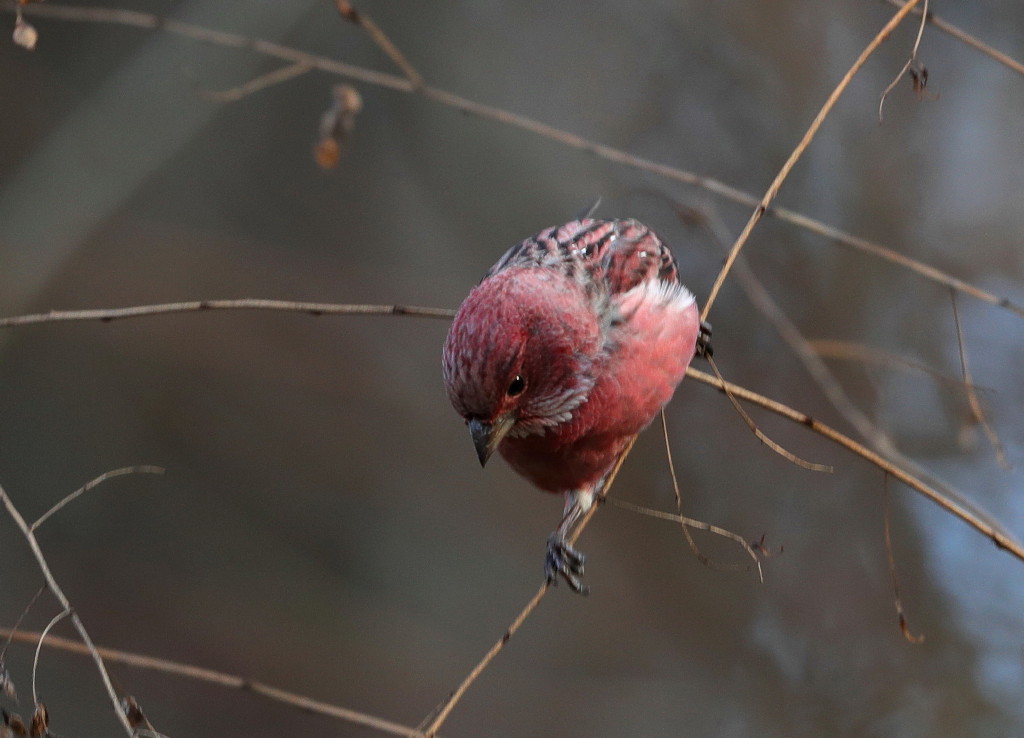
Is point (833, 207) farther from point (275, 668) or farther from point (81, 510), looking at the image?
point (81, 510)

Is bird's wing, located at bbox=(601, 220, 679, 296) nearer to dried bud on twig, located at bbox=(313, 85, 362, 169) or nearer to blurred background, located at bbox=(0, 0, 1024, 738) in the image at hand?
dried bud on twig, located at bbox=(313, 85, 362, 169)

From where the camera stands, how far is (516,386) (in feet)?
9.62

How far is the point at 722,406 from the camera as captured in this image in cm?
709

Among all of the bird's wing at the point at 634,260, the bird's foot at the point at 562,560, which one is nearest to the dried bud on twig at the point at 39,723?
the bird's foot at the point at 562,560

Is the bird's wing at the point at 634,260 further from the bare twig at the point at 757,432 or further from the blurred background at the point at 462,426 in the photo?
the blurred background at the point at 462,426

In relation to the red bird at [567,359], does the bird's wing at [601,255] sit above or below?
above

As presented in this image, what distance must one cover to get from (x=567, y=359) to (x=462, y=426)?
13.2ft

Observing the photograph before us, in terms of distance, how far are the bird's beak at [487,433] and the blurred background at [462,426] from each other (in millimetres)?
3684

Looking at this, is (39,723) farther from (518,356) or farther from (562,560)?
(562,560)

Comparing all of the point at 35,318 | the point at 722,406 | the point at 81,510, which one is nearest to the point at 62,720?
the point at 81,510

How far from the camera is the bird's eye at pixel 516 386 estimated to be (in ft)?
9.54

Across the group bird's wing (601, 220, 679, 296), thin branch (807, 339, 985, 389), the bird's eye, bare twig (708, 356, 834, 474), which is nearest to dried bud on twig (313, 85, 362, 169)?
the bird's eye

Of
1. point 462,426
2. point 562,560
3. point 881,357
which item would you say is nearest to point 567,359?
point 562,560

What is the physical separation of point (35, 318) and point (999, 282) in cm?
633
